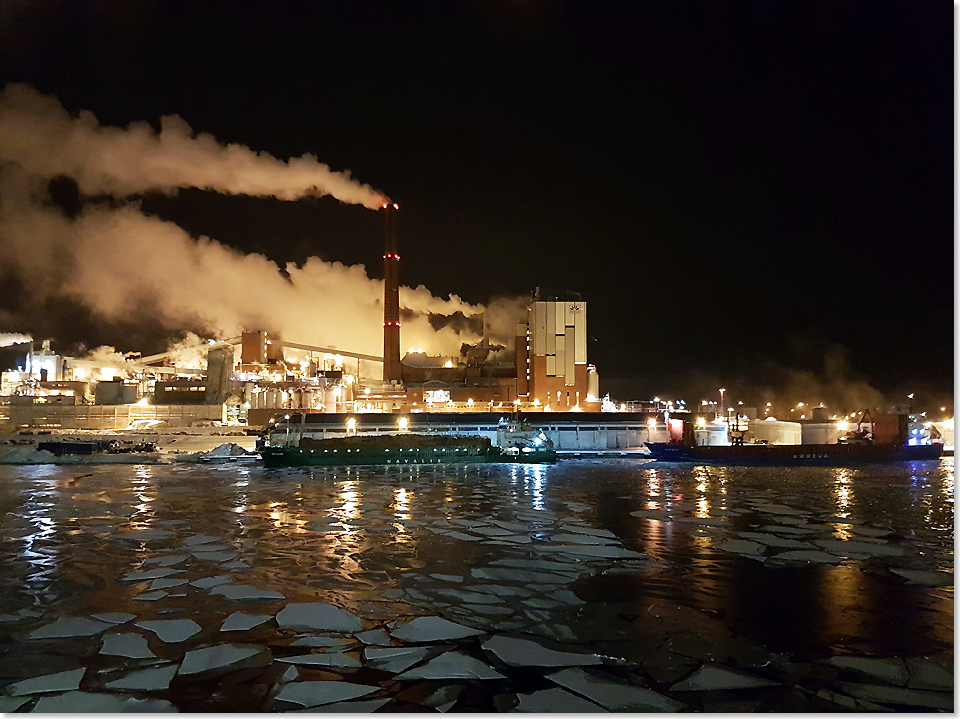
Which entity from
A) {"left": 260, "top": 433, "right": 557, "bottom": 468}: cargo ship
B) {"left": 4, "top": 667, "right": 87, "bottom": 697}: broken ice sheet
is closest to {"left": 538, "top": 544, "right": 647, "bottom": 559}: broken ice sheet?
{"left": 4, "top": 667, "right": 87, "bottom": 697}: broken ice sheet

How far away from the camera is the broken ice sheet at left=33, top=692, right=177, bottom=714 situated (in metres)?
5.75

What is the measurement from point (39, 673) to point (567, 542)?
9.22 m

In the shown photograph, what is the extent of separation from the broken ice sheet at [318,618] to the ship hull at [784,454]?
33.9m

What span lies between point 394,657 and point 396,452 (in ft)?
93.5

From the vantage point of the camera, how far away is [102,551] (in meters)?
12.4

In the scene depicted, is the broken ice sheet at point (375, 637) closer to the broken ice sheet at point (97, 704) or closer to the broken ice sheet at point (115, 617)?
the broken ice sheet at point (97, 704)

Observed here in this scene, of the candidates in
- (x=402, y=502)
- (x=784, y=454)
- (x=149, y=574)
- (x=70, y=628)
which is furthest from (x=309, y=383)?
(x=70, y=628)

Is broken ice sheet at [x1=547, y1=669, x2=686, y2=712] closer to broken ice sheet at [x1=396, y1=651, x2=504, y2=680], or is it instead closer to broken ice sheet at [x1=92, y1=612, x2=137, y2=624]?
broken ice sheet at [x1=396, y1=651, x2=504, y2=680]

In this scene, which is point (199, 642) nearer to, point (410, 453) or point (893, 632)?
point (893, 632)

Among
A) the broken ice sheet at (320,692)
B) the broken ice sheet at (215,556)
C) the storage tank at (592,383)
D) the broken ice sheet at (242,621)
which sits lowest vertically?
the broken ice sheet at (215,556)

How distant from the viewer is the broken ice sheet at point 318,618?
→ 7.98 metres

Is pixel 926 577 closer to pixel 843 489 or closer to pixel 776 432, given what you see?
pixel 843 489

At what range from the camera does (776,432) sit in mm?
52062

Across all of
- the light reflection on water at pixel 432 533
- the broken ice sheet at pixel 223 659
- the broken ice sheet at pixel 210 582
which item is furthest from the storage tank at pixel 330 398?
the broken ice sheet at pixel 223 659
